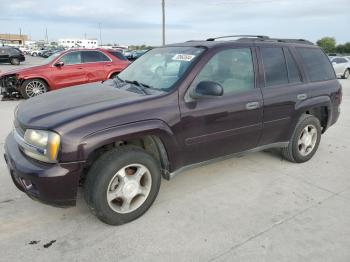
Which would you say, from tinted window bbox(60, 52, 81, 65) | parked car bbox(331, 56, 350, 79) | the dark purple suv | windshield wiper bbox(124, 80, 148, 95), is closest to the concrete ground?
the dark purple suv

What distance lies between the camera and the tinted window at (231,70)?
3.42m

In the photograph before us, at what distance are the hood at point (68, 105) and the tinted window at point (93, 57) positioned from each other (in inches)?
266

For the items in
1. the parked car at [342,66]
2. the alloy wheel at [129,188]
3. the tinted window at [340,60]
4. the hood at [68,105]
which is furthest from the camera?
the tinted window at [340,60]

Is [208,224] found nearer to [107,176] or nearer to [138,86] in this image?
[107,176]

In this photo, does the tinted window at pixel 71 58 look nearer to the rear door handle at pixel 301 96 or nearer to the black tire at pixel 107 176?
the rear door handle at pixel 301 96

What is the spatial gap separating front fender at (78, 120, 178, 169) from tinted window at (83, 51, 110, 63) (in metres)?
7.79

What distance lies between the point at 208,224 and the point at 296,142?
2.09 metres

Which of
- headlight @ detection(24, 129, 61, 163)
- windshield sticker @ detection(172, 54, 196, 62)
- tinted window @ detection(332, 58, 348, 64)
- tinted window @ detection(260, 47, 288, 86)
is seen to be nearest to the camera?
headlight @ detection(24, 129, 61, 163)

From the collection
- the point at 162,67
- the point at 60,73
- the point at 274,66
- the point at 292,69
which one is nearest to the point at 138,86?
the point at 162,67

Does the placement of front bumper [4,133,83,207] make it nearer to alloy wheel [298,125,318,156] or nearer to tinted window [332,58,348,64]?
alloy wheel [298,125,318,156]

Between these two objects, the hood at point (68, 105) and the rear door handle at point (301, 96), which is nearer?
the hood at point (68, 105)

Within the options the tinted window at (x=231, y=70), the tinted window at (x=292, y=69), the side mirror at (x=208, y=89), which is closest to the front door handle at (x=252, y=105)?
the tinted window at (x=231, y=70)

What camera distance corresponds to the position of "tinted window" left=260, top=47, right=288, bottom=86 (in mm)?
3881

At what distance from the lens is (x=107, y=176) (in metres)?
2.75
